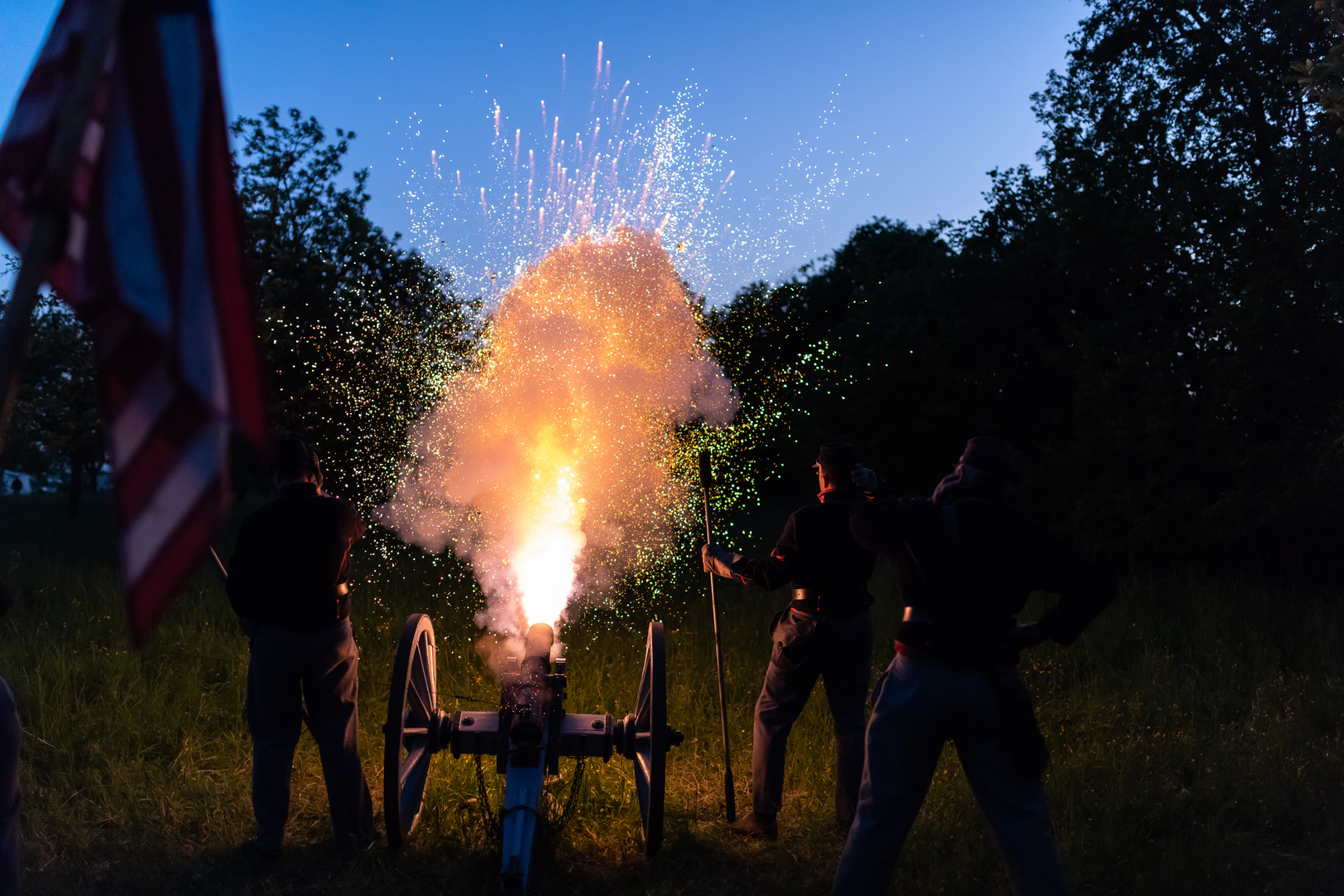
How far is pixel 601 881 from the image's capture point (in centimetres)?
474

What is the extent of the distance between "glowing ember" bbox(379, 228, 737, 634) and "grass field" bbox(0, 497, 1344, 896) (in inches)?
47.9

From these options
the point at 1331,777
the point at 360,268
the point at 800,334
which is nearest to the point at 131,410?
the point at 1331,777

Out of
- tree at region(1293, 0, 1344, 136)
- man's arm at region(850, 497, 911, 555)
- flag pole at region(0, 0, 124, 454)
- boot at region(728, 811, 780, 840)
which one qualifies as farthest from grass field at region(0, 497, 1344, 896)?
tree at region(1293, 0, 1344, 136)

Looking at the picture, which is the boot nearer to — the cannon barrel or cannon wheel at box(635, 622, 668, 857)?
cannon wheel at box(635, 622, 668, 857)

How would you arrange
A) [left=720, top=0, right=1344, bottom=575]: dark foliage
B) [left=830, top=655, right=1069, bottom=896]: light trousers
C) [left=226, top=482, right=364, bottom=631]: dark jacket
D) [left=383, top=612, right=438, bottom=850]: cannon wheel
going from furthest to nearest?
[left=720, top=0, right=1344, bottom=575]: dark foliage
[left=226, top=482, right=364, bottom=631]: dark jacket
[left=383, top=612, right=438, bottom=850]: cannon wheel
[left=830, top=655, right=1069, bottom=896]: light trousers

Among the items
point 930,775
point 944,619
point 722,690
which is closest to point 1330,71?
point 944,619

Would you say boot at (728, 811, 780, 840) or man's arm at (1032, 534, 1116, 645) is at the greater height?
man's arm at (1032, 534, 1116, 645)

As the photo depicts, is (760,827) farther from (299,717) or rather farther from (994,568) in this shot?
(299,717)

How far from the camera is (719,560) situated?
5309 millimetres

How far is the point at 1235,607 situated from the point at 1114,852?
6.58 metres

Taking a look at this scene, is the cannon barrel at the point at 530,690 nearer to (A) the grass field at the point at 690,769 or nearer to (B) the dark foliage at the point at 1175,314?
(A) the grass field at the point at 690,769

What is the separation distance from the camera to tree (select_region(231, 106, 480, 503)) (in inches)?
619

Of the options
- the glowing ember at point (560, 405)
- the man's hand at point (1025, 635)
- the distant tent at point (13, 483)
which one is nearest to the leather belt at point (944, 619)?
the man's hand at point (1025, 635)

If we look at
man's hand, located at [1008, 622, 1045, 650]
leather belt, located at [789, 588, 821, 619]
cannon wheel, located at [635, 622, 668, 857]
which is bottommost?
cannon wheel, located at [635, 622, 668, 857]
